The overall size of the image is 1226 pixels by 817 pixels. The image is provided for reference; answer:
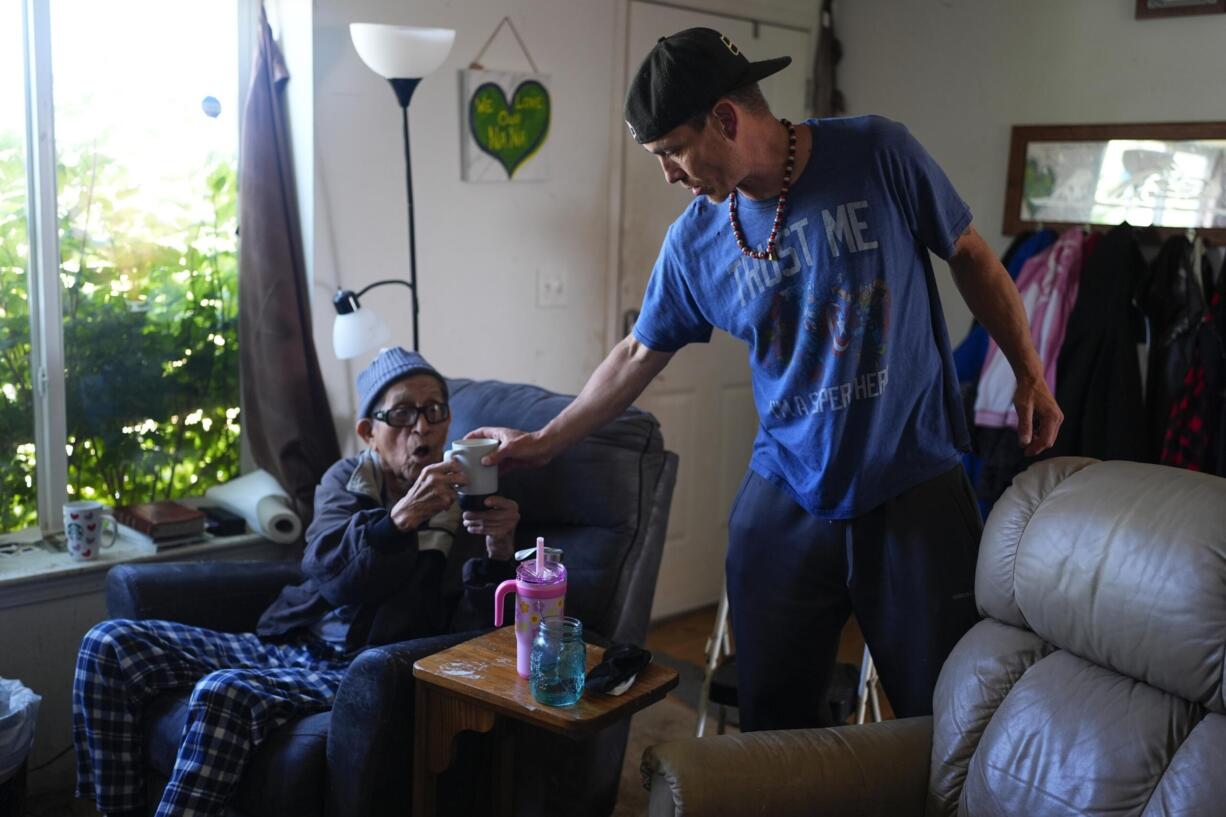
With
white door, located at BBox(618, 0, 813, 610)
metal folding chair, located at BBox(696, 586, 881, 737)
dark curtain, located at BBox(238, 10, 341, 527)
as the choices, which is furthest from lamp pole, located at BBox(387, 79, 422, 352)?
metal folding chair, located at BBox(696, 586, 881, 737)

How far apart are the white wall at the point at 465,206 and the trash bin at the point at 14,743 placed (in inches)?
40.4

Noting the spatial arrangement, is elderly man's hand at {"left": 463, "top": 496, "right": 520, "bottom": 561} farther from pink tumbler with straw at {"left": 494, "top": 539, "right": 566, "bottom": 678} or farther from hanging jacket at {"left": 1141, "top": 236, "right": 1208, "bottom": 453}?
hanging jacket at {"left": 1141, "top": 236, "right": 1208, "bottom": 453}

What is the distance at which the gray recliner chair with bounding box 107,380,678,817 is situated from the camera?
1.88m

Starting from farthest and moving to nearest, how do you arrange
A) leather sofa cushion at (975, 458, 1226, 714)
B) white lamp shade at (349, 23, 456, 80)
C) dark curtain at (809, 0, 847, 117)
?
dark curtain at (809, 0, 847, 117)
white lamp shade at (349, 23, 456, 80)
leather sofa cushion at (975, 458, 1226, 714)

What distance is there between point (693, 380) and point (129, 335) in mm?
1766

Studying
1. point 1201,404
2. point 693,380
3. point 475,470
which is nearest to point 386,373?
point 475,470

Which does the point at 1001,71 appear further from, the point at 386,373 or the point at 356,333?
the point at 386,373

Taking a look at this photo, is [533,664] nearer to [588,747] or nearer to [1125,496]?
[588,747]

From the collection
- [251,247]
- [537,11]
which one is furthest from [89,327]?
[537,11]

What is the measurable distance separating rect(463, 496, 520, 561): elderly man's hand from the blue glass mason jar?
0.40 meters

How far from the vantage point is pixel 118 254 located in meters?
2.85

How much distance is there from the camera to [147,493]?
2.98 m

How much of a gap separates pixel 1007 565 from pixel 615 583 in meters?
0.74

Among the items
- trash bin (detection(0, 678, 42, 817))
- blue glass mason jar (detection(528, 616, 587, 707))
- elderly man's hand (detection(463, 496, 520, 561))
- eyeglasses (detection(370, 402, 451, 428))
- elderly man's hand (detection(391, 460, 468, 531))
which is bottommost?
trash bin (detection(0, 678, 42, 817))
